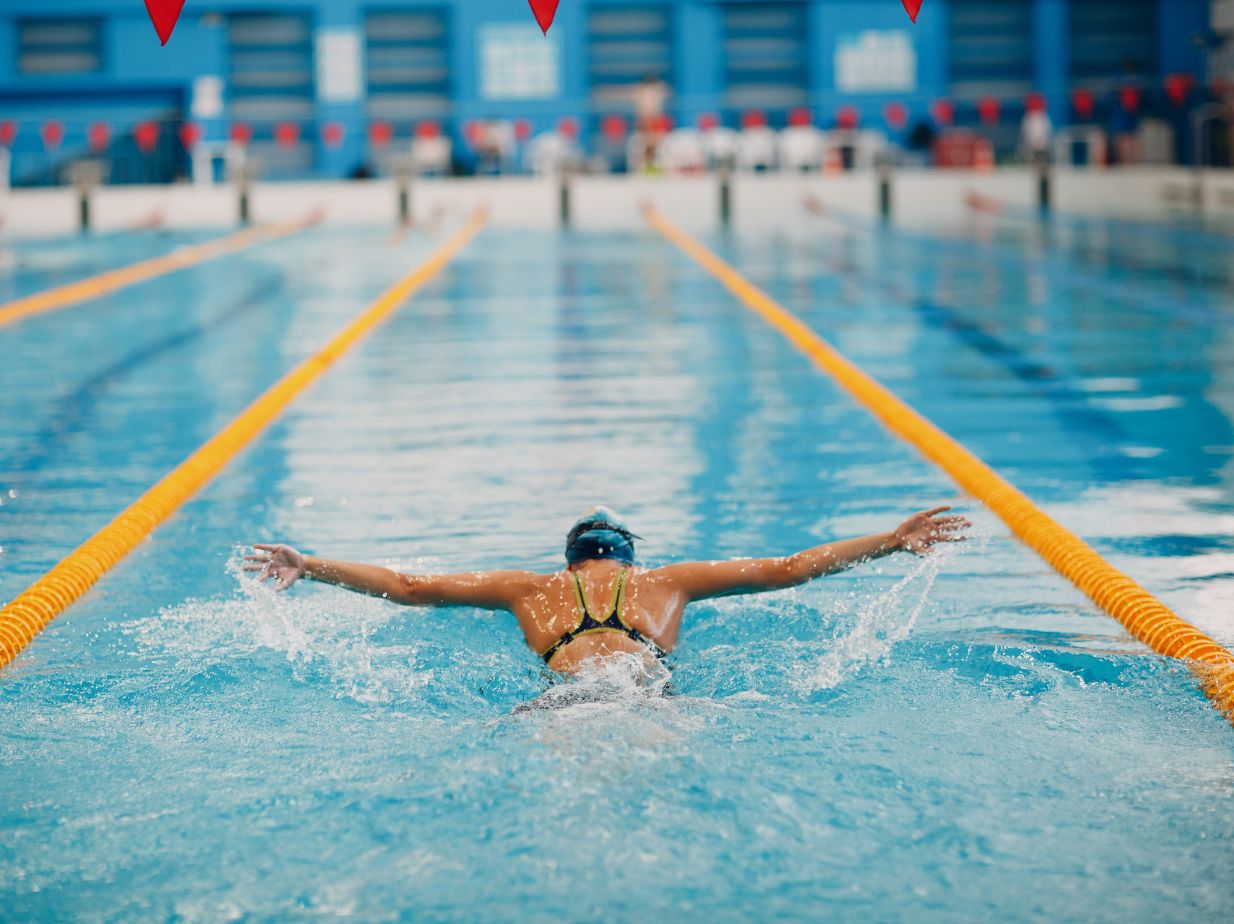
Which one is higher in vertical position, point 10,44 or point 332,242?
point 10,44

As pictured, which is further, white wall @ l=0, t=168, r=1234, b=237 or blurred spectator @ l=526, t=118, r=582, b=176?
blurred spectator @ l=526, t=118, r=582, b=176

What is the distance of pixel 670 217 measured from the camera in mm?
22328

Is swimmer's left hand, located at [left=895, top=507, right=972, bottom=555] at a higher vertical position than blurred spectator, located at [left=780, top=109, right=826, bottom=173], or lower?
lower

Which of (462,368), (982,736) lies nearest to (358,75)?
(462,368)

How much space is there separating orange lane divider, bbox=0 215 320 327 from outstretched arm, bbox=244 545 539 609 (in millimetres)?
8251

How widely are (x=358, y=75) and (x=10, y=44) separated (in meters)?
5.40

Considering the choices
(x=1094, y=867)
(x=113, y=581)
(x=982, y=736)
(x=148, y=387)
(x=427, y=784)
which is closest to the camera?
(x=1094, y=867)

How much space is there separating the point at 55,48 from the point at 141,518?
76.9 ft

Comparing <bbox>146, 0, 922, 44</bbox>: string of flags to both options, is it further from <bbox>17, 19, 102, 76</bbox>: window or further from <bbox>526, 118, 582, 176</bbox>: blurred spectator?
<bbox>17, 19, 102, 76</bbox>: window

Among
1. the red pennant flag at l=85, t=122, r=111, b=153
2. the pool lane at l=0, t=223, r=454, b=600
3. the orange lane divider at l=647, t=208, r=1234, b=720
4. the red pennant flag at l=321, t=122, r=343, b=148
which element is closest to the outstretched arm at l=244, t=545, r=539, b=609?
the pool lane at l=0, t=223, r=454, b=600

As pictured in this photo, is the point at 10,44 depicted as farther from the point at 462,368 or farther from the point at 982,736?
the point at 982,736

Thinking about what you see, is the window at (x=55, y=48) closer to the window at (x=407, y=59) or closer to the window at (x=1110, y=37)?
the window at (x=407, y=59)

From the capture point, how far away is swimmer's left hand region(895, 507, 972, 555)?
3900 millimetres

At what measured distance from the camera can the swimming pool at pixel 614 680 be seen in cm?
283
